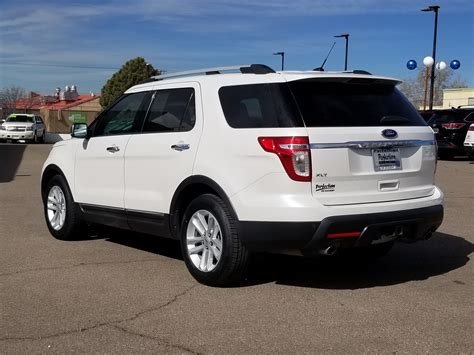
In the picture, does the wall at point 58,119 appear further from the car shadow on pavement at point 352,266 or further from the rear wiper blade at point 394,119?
the rear wiper blade at point 394,119

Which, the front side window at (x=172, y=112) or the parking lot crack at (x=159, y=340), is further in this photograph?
the front side window at (x=172, y=112)

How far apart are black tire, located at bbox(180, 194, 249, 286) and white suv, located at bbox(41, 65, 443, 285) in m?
0.01

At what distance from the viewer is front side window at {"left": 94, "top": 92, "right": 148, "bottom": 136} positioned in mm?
6207

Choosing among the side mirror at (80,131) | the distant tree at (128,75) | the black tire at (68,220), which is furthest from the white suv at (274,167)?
the distant tree at (128,75)

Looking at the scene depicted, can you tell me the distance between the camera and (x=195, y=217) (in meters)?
5.34

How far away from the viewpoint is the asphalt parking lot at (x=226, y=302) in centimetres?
398

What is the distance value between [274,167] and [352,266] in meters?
1.89

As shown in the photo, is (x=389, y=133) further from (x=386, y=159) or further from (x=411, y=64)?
(x=411, y=64)

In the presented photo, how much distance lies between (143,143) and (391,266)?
2.79 meters

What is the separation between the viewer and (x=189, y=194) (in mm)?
5480

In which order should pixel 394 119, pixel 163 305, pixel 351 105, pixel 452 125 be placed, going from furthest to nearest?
pixel 452 125, pixel 394 119, pixel 351 105, pixel 163 305

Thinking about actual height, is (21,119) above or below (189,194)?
below

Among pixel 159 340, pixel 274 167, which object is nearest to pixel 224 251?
pixel 274 167

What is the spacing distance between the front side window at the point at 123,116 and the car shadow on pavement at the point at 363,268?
1.94m
